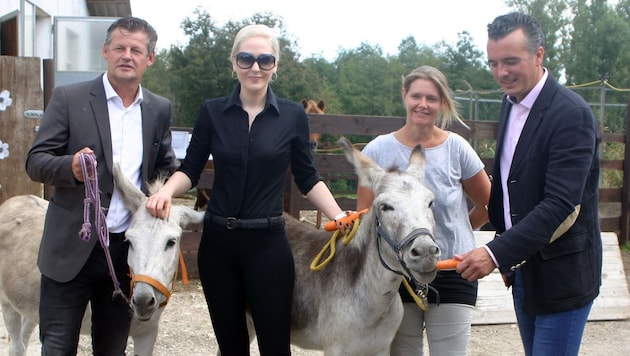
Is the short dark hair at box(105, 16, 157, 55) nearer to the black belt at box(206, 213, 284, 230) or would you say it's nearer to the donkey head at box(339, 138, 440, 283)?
the black belt at box(206, 213, 284, 230)

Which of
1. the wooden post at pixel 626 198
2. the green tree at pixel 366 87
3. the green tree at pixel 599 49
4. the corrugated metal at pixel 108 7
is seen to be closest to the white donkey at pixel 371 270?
the wooden post at pixel 626 198

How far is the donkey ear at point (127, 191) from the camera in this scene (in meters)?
3.28

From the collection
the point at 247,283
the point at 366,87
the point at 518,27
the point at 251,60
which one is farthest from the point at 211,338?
the point at 366,87

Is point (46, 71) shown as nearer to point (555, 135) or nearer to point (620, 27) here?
point (555, 135)

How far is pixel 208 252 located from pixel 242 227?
0.25 metres

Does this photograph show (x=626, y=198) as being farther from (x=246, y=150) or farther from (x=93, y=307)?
(x=93, y=307)

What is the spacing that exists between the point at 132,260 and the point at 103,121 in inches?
29.1

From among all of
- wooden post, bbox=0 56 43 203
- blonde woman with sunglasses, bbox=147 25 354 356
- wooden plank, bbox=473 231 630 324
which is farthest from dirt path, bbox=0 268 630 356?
blonde woman with sunglasses, bbox=147 25 354 356

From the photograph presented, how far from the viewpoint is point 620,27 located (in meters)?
34.0

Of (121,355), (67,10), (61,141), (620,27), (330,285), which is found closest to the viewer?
(61,141)

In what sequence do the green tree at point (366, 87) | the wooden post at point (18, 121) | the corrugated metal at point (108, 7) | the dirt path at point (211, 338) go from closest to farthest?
1. the dirt path at point (211, 338)
2. the wooden post at point (18, 121)
3. the corrugated metal at point (108, 7)
4. the green tree at point (366, 87)

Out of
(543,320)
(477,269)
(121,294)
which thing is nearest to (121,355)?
(121,294)

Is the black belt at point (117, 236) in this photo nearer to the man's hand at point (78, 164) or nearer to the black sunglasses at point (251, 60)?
the man's hand at point (78, 164)

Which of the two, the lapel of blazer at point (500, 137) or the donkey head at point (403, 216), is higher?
the lapel of blazer at point (500, 137)
